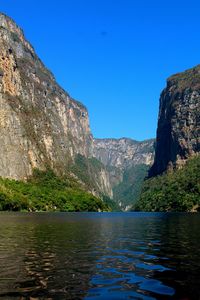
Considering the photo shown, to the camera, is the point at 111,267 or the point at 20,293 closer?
the point at 20,293

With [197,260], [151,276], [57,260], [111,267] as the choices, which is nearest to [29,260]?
[57,260]

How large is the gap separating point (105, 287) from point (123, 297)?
2346mm

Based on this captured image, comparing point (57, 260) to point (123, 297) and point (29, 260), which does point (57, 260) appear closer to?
point (29, 260)

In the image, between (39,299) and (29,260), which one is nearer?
(39,299)

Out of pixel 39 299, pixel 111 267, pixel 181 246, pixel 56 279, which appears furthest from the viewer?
pixel 181 246

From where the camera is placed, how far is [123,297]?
63.2 feet

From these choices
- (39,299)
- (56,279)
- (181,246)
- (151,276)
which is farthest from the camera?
(181,246)

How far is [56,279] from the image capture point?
76.4 ft

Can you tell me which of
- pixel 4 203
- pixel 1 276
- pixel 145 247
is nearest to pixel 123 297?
pixel 1 276

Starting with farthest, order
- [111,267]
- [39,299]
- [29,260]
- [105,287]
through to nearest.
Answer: [29,260], [111,267], [105,287], [39,299]

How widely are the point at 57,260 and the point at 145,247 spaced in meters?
12.9

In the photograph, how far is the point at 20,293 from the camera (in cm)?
1978

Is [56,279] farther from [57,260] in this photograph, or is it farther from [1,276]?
[57,260]

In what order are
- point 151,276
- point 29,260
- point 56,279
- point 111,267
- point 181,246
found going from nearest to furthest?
point 56,279, point 151,276, point 111,267, point 29,260, point 181,246
